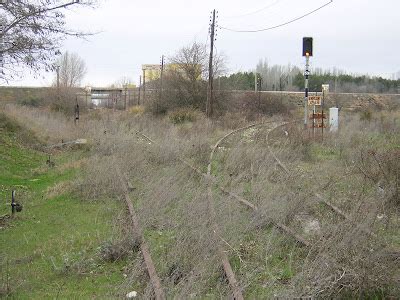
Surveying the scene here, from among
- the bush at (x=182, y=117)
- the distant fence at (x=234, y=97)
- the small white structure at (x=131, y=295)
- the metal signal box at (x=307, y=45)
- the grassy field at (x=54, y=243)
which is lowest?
the grassy field at (x=54, y=243)

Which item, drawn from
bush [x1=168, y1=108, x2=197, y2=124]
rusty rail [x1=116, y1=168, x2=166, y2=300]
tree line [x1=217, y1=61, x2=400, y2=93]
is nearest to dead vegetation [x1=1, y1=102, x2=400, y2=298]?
rusty rail [x1=116, y1=168, x2=166, y2=300]

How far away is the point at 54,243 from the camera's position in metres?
7.77

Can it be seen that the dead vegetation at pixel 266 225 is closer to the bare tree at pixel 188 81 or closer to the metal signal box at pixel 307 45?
the metal signal box at pixel 307 45

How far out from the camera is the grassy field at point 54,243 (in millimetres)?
5961

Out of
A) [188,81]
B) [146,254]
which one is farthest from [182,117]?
[146,254]

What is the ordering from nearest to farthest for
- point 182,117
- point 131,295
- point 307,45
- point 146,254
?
1. point 131,295
2. point 146,254
3. point 307,45
4. point 182,117

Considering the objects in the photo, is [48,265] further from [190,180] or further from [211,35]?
[211,35]

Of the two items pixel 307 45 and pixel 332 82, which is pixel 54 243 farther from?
pixel 332 82

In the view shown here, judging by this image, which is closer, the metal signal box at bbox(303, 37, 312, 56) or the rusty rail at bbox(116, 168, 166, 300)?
the rusty rail at bbox(116, 168, 166, 300)

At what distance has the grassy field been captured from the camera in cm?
596

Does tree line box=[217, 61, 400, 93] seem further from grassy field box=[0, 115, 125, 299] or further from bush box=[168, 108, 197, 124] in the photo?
grassy field box=[0, 115, 125, 299]

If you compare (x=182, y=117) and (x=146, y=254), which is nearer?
(x=146, y=254)

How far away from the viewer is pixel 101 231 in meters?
8.29

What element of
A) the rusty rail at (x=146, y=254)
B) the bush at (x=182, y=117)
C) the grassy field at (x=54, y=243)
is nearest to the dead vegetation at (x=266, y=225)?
the rusty rail at (x=146, y=254)
